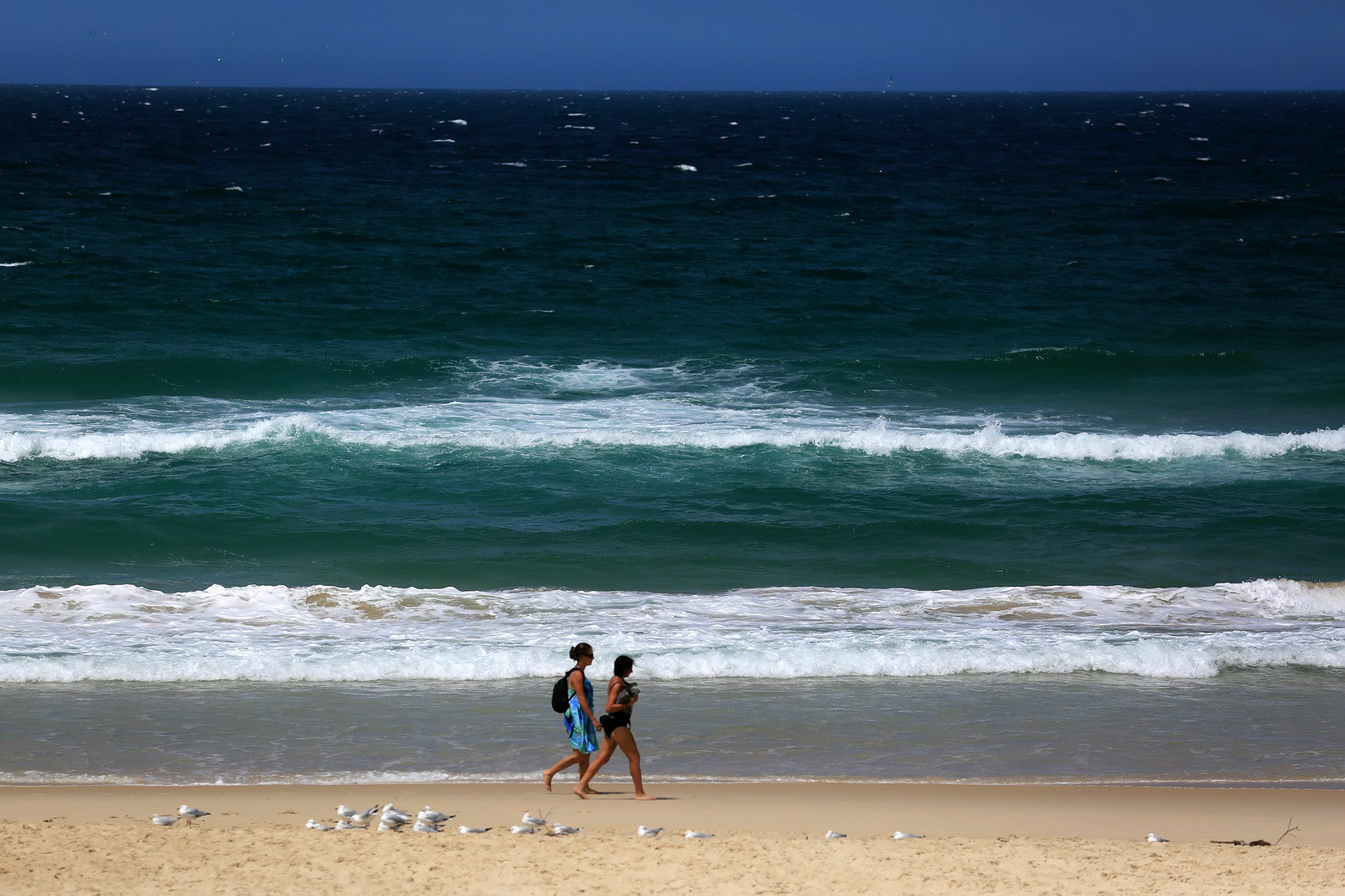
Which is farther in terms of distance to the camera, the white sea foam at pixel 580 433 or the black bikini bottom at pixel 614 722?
the white sea foam at pixel 580 433

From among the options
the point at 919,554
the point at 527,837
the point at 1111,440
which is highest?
the point at 1111,440

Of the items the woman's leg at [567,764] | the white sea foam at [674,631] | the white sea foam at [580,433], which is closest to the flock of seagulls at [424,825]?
the woman's leg at [567,764]

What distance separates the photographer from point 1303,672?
12.3 m

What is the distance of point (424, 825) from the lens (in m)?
8.39

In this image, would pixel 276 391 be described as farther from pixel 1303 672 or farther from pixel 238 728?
pixel 1303 672

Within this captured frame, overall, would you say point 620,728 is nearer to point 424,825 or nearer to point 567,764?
point 567,764

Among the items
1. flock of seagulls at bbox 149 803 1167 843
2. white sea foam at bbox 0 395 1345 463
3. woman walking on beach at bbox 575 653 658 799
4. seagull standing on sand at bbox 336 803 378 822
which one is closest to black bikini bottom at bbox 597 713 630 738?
woman walking on beach at bbox 575 653 658 799

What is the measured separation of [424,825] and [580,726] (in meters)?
1.38

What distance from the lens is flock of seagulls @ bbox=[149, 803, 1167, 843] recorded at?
8367 mm

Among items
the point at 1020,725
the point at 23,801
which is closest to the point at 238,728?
the point at 23,801

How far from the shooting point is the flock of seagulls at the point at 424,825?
8.37 meters

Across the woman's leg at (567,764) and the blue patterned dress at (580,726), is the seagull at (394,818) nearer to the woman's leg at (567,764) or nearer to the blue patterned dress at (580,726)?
the woman's leg at (567,764)

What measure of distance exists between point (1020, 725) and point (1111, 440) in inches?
444

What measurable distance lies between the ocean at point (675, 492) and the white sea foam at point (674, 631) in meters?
0.06
